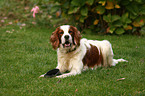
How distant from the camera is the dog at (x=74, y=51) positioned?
4.78m

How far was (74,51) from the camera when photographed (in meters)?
4.95

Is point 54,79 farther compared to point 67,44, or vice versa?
point 67,44

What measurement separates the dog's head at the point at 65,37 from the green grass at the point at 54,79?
673 mm

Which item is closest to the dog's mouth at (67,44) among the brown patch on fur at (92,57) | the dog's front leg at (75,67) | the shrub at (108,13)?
the dog's front leg at (75,67)

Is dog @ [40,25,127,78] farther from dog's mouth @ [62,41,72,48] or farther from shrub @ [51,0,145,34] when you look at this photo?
shrub @ [51,0,145,34]

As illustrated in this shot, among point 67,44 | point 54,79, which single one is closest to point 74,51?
point 67,44

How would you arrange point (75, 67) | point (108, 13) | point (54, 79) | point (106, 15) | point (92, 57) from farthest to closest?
point (106, 15) < point (108, 13) < point (92, 57) < point (75, 67) < point (54, 79)

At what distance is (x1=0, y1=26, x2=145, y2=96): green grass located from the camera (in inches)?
157

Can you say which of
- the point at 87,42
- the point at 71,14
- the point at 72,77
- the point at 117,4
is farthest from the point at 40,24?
the point at 72,77

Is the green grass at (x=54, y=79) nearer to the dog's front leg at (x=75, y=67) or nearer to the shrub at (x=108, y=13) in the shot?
the dog's front leg at (x=75, y=67)

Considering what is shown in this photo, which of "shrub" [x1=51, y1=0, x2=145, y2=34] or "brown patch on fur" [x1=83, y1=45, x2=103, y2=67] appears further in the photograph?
"shrub" [x1=51, y1=0, x2=145, y2=34]

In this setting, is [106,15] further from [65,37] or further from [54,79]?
[54,79]

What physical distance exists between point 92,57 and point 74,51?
52 centimetres

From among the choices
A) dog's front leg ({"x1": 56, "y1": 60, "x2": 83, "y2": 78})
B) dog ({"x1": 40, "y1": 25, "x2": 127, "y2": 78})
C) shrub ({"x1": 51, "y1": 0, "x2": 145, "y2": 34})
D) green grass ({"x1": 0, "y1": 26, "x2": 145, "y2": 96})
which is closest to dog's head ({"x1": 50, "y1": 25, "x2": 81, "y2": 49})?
dog ({"x1": 40, "y1": 25, "x2": 127, "y2": 78})
